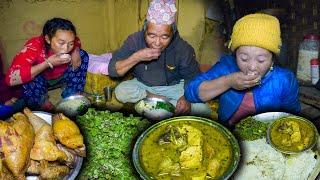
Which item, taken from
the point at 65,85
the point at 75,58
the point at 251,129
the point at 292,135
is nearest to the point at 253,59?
the point at 251,129

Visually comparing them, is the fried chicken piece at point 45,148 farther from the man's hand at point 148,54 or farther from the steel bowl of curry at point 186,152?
the man's hand at point 148,54

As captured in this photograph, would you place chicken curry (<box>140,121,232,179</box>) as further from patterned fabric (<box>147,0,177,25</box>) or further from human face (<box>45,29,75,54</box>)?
human face (<box>45,29,75,54</box>)

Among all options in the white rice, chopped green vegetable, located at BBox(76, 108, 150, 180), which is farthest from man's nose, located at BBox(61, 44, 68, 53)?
the white rice

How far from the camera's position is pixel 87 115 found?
241 cm

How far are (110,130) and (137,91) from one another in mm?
1703

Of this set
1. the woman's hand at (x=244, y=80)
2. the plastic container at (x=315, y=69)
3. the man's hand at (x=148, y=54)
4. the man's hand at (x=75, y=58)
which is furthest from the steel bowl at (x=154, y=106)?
the plastic container at (x=315, y=69)

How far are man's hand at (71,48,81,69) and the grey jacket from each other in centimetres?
42

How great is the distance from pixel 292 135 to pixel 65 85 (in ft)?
9.31

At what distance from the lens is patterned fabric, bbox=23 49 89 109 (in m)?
3.85

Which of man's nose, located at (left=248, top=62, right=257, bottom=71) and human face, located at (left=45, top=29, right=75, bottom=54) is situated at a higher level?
man's nose, located at (left=248, top=62, right=257, bottom=71)

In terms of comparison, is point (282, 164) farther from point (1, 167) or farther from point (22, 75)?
point (22, 75)

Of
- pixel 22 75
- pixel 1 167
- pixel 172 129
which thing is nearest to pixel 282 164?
pixel 172 129

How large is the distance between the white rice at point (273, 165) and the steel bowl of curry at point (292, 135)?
3 centimetres

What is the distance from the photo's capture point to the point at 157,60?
380cm
